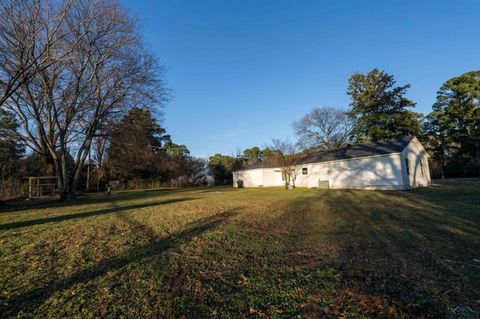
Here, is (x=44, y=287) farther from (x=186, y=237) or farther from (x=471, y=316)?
(x=471, y=316)

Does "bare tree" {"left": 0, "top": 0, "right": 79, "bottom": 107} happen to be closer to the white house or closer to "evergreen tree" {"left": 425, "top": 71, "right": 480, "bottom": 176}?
the white house

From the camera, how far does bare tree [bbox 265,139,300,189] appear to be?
22016 mm

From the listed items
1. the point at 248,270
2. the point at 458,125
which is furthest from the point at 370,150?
the point at 458,125

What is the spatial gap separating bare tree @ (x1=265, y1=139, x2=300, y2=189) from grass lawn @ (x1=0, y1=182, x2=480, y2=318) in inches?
634

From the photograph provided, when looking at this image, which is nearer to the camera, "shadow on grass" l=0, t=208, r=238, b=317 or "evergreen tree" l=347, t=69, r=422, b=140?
"shadow on grass" l=0, t=208, r=238, b=317

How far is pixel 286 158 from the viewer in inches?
866

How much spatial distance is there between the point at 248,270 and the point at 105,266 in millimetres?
2295

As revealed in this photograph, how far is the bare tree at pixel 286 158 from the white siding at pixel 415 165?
9126mm

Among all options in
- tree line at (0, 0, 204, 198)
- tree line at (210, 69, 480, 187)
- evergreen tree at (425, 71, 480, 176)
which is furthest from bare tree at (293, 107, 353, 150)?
tree line at (0, 0, 204, 198)

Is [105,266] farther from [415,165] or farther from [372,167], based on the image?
[415,165]

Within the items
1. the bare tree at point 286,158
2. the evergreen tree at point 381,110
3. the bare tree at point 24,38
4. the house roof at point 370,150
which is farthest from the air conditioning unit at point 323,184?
the bare tree at point 24,38

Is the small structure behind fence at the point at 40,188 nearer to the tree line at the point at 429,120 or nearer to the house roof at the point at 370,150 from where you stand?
the tree line at the point at 429,120

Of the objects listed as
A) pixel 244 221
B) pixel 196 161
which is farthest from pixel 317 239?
pixel 196 161

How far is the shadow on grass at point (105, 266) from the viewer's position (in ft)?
8.04
